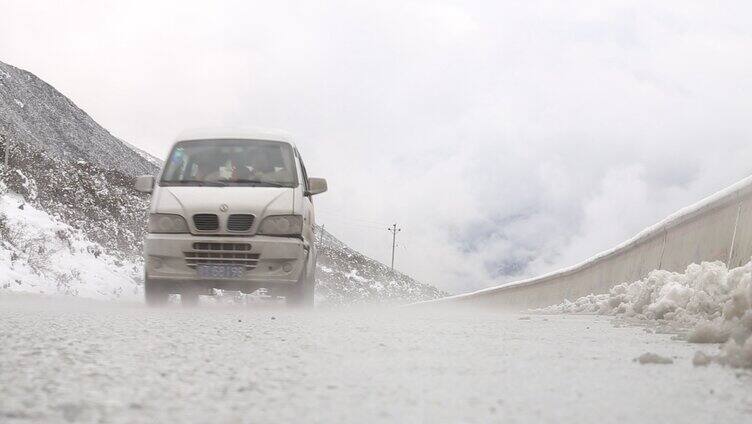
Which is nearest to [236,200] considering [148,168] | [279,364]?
[279,364]

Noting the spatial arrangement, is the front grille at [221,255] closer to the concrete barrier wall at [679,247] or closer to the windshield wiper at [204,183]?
the windshield wiper at [204,183]

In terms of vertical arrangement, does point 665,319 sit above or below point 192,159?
below

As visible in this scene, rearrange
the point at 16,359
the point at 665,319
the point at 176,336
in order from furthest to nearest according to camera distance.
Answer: the point at 665,319, the point at 176,336, the point at 16,359

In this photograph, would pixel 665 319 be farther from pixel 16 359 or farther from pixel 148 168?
pixel 148 168

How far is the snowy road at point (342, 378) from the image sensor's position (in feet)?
8.13

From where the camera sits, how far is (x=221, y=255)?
9695mm

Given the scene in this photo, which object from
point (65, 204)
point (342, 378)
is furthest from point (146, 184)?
point (65, 204)

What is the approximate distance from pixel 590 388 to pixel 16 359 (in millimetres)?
2183

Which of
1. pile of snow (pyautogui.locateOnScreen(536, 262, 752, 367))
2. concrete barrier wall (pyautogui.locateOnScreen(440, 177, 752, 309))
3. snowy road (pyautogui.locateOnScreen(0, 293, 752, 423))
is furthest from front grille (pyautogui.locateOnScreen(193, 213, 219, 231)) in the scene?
concrete barrier wall (pyautogui.locateOnScreen(440, 177, 752, 309))

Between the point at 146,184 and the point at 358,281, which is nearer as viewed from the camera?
the point at 146,184

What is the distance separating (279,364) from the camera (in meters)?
3.55

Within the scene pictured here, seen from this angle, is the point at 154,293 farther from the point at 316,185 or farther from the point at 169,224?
the point at 316,185

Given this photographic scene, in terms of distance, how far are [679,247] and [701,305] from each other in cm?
293

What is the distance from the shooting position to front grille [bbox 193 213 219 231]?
972 cm
